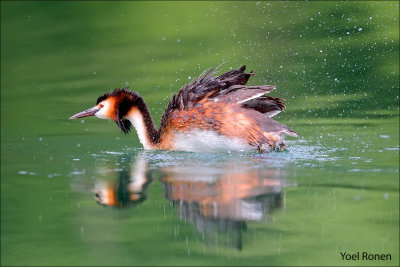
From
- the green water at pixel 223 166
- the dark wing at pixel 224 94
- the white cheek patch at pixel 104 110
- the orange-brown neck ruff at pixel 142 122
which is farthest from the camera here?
the white cheek patch at pixel 104 110

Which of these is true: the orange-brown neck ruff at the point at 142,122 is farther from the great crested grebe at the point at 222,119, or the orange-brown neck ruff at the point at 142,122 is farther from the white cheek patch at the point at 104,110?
the white cheek patch at the point at 104,110

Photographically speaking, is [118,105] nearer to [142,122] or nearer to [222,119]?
[142,122]

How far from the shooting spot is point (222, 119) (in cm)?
1034

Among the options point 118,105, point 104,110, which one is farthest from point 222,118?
point 104,110

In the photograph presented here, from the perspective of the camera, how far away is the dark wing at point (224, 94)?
10.4m

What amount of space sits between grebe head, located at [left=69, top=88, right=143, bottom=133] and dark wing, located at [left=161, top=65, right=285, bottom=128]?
0.63 meters

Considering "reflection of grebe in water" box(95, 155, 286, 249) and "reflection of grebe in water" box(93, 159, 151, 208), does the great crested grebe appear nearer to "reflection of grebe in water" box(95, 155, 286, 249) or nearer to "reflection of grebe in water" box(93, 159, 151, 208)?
"reflection of grebe in water" box(95, 155, 286, 249)

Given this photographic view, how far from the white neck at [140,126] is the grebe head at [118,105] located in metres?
0.08

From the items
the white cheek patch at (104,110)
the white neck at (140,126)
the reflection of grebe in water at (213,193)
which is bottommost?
the reflection of grebe in water at (213,193)

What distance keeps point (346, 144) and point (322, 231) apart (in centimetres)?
381

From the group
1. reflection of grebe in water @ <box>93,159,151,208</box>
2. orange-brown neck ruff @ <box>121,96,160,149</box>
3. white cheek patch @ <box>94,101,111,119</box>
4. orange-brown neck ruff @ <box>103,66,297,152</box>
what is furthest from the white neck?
reflection of grebe in water @ <box>93,159,151,208</box>

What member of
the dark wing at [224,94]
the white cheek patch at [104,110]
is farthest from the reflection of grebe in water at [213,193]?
the white cheek patch at [104,110]

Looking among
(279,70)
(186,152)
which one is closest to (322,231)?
(186,152)

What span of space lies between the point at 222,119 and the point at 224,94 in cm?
37
